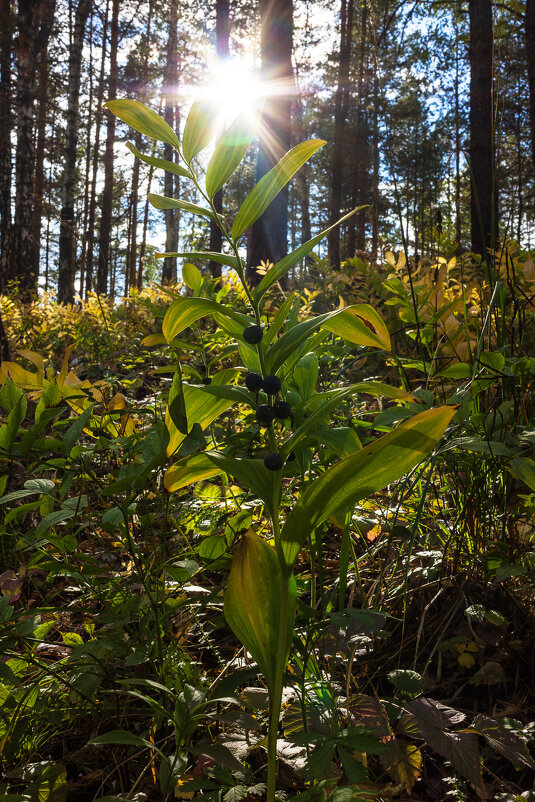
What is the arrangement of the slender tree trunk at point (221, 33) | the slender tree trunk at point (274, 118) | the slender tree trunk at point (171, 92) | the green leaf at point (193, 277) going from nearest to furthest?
1. the green leaf at point (193, 277)
2. the slender tree trunk at point (274, 118)
3. the slender tree trunk at point (221, 33)
4. the slender tree trunk at point (171, 92)

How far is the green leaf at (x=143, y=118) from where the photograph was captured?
90 cm

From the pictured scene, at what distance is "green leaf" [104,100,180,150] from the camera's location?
0.90 m

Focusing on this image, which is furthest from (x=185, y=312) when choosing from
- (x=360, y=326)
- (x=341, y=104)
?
(x=341, y=104)

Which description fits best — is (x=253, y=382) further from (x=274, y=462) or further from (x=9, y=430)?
(x=9, y=430)

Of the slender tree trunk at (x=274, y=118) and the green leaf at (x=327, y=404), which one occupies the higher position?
the slender tree trunk at (x=274, y=118)

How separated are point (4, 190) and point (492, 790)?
12949 millimetres

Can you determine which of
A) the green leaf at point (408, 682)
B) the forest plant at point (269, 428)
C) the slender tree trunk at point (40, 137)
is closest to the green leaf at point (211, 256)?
the forest plant at point (269, 428)

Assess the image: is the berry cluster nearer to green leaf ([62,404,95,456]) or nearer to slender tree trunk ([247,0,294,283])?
green leaf ([62,404,95,456])

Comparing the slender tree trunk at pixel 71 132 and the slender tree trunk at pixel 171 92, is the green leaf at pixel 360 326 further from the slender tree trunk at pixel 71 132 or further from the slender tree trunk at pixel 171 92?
the slender tree trunk at pixel 171 92

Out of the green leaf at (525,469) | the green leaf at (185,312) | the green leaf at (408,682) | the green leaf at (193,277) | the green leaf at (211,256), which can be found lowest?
the green leaf at (408,682)

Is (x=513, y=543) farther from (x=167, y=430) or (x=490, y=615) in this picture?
(x=167, y=430)

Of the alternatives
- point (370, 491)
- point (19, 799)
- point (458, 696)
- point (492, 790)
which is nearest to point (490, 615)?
point (458, 696)

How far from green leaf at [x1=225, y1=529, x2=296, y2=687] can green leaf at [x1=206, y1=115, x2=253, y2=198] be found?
A: 620 mm

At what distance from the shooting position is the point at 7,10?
36.5ft
